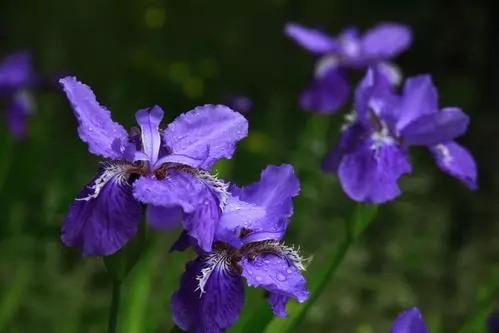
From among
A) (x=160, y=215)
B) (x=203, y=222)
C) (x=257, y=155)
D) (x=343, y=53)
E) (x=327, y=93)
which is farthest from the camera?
(x=257, y=155)

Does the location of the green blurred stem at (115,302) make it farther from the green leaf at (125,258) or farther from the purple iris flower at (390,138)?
Answer: the purple iris flower at (390,138)

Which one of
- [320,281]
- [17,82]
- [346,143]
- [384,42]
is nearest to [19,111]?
[17,82]

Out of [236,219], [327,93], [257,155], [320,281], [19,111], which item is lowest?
[257,155]

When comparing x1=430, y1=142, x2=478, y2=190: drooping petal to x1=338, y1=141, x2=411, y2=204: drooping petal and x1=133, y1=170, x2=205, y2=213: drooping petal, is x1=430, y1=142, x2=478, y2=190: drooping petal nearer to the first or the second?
x1=338, y1=141, x2=411, y2=204: drooping petal

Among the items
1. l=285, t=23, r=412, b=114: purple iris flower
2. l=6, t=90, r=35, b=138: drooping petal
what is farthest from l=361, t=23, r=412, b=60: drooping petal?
l=6, t=90, r=35, b=138: drooping petal

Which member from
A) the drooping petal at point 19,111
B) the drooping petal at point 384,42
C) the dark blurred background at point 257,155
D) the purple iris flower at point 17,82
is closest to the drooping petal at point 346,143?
the dark blurred background at point 257,155

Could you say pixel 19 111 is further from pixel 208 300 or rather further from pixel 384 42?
pixel 208 300
